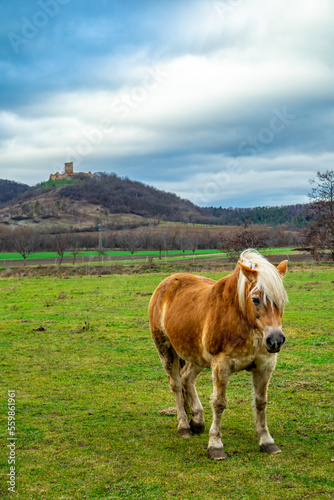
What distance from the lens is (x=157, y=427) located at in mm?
6582

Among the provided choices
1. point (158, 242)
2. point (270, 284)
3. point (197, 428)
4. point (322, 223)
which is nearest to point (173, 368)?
point (197, 428)

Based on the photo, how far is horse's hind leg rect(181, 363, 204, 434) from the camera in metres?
6.29

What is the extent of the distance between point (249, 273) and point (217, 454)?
2.25m

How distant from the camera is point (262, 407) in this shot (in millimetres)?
5539

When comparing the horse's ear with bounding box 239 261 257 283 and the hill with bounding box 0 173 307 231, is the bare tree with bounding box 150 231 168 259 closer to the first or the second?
the hill with bounding box 0 173 307 231

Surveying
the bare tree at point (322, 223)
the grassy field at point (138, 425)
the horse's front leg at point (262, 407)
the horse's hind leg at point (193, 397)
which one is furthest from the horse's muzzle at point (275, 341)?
the bare tree at point (322, 223)

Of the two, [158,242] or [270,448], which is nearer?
[270,448]

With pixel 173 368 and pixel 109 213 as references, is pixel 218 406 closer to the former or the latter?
pixel 173 368

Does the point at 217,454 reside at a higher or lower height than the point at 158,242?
lower

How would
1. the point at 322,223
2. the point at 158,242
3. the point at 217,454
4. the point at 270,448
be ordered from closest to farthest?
the point at 217,454
the point at 270,448
the point at 322,223
the point at 158,242

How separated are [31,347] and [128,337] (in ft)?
9.60

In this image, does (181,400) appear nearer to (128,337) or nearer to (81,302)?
(128,337)

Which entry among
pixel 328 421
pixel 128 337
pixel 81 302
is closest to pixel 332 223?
pixel 81 302

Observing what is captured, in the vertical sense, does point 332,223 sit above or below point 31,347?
above
